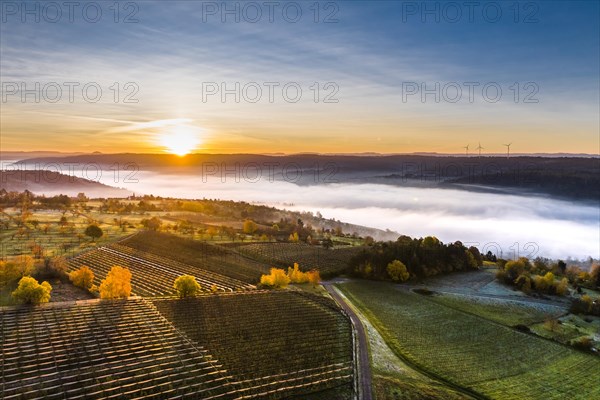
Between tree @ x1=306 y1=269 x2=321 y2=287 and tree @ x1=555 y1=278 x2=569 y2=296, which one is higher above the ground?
tree @ x1=306 y1=269 x2=321 y2=287

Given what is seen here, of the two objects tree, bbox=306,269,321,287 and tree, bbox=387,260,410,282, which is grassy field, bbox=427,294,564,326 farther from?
tree, bbox=306,269,321,287

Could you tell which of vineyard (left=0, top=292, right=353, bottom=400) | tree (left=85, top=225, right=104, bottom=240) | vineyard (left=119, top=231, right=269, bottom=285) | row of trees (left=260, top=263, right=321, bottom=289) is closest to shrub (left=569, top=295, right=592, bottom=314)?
row of trees (left=260, top=263, right=321, bottom=289)

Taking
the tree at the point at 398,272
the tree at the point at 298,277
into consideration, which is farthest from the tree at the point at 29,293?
the tree at the point at 398,272

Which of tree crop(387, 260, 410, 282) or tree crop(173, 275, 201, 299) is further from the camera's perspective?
tree crop(387, 260, 410, 282)

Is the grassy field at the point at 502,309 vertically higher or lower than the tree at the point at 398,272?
lower

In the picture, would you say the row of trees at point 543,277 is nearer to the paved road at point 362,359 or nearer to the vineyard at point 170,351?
the paved road at point 362,359

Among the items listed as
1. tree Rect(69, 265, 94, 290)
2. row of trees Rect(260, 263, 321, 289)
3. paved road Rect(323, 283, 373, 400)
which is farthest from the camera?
row of trees Rect(260, 263, 321, 289)
